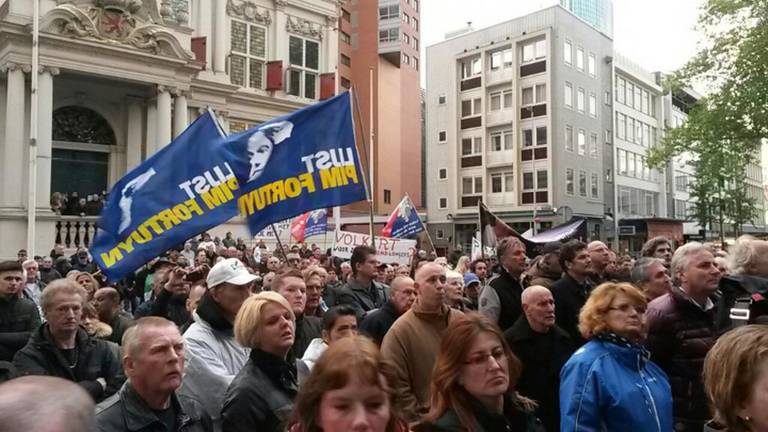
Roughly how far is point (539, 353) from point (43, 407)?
3843 millimetres

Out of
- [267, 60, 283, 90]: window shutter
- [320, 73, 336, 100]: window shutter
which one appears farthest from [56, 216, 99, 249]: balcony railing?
[320, 73, 336, 100]: window shutter

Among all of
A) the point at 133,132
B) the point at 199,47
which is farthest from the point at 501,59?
the point at 133,132

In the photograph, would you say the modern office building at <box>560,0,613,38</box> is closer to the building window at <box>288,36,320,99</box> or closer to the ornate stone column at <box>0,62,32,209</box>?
the building window at <box>288,36,320,99</box>

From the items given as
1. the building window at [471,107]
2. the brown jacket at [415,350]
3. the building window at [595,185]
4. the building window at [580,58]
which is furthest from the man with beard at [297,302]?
the building window at [595,185]

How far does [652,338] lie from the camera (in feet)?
14.1

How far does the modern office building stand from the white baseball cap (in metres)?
148

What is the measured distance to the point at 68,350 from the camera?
4586 mm

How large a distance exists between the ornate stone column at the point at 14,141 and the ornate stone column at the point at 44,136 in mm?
642

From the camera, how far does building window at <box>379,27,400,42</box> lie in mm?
54375

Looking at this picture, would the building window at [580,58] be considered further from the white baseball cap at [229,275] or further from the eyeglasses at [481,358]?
the eyeglasses at [481,358]

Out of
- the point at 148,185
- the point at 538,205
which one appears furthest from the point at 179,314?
the point at 538,205

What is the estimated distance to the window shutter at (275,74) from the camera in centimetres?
2820

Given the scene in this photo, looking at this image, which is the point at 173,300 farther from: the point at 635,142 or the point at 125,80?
the point at 635,142

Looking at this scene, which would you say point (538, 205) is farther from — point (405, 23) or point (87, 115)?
point (87, 115)
